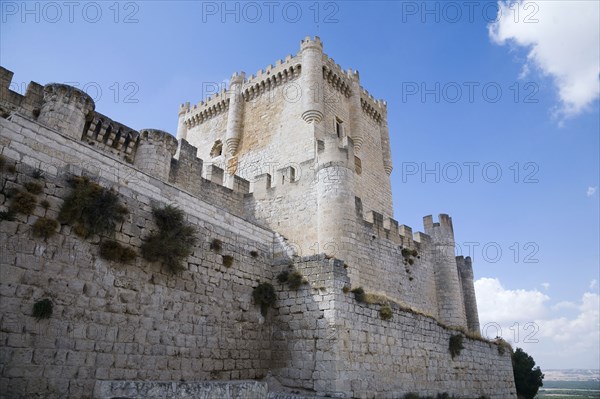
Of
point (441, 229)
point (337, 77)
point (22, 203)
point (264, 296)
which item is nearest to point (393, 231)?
point (441, 229)

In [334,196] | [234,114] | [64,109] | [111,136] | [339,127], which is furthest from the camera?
[234,114]

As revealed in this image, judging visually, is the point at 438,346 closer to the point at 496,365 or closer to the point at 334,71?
Result: the point at 496,365

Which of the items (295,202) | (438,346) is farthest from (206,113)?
(438,346)

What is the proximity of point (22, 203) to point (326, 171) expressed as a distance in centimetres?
887

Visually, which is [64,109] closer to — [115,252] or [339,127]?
[115,252]

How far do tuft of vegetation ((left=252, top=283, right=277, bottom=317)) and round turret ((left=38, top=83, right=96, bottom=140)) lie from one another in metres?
6.17

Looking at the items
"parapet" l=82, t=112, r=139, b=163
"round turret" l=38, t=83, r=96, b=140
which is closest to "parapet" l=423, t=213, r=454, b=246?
"parapet" l=82, t=112, r=139, b=163

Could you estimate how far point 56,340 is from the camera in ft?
18.9

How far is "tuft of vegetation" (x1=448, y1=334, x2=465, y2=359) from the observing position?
11.6 meters

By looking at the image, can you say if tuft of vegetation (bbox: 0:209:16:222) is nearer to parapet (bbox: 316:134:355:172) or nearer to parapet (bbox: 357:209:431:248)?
parapet (bbox: 316:134:355:172)

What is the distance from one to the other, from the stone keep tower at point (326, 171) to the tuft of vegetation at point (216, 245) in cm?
372

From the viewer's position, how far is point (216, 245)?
8727mm

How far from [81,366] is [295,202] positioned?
888 centimetres

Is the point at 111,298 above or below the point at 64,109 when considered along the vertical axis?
below
